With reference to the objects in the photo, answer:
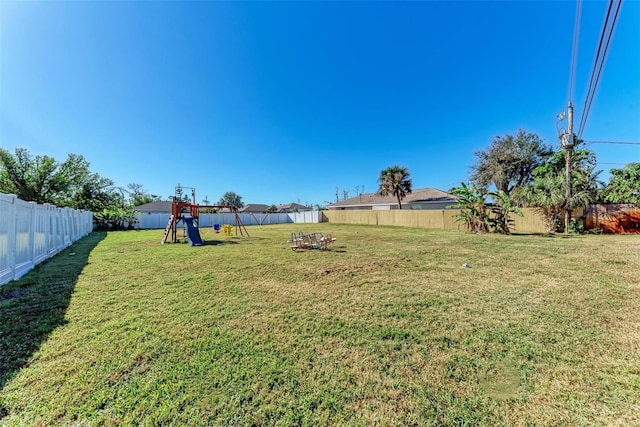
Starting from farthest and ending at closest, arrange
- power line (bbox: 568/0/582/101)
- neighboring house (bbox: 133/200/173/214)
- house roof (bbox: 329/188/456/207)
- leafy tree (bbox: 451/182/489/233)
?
1. neighboring house (bbox: 133/200/173/214)
2. house roof (bbox: 329/188/456/207)
3. leafy tree (bbox: 451/182/489/233)
4. power line (bbox: 568/0/582/101)

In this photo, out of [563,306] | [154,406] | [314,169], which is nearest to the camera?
[154,406]

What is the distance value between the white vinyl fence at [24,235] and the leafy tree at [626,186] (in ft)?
84.9

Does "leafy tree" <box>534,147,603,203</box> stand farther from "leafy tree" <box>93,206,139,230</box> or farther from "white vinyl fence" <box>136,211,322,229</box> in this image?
"leafy tree" <box>93,206,139,230</box>

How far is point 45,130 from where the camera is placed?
65.2 feet

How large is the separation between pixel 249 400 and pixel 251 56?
16001mm

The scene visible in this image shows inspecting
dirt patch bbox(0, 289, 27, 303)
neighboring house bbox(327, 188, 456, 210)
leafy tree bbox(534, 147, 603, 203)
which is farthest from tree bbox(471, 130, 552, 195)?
dirt patch bbox(0, 289, 27, 303)

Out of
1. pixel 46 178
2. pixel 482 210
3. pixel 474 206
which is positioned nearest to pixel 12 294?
pixel 474 206

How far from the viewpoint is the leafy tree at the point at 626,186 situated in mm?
13289

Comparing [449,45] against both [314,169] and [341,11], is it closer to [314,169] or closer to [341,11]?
[341,11]

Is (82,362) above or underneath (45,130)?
underneath

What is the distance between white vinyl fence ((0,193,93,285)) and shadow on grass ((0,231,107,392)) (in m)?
0.34

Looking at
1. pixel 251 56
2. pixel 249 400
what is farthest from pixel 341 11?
pixel 249 400

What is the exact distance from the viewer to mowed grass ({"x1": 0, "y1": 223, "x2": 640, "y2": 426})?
1898mm

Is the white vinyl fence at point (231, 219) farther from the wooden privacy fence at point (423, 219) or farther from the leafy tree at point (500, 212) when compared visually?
the leafy tree at point (500, 212)
